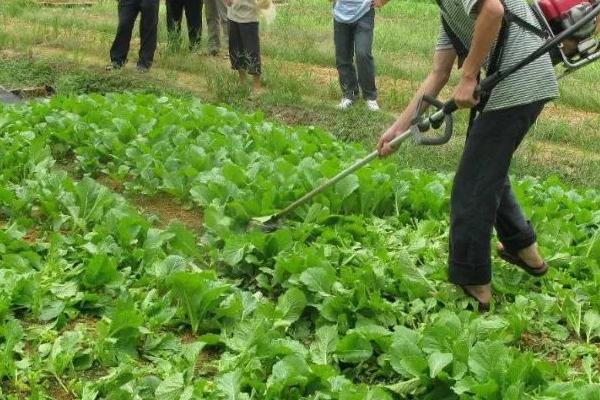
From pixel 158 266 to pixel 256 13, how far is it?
21.5ft

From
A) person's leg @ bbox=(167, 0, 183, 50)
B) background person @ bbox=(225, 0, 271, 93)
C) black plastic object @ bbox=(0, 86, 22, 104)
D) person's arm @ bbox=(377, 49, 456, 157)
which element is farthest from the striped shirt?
person's leg @ bbox=(167, 0, 183, 50)

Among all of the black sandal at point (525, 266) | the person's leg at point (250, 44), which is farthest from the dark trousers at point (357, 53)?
the black sandal at point (525, 266)

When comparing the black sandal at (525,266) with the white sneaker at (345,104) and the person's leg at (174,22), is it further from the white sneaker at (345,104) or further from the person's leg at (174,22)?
the person's leg at (174,22)

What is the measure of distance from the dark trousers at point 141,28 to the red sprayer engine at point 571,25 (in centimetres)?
788

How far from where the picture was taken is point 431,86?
15.4 ft

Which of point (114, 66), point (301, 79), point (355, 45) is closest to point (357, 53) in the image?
point (355, 45)

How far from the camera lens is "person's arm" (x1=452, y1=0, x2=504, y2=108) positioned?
3854mm

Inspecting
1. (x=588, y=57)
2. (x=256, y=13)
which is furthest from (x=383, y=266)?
(x=256, y=13)

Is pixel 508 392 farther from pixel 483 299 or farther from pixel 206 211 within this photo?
pixel 206 211

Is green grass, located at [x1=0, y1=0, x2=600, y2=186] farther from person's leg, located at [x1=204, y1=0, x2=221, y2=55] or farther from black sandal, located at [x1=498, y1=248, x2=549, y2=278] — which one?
black sandal, located at [x1=498, y1=248, x2=549, y2=278]

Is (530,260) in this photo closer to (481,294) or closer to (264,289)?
(481,294)

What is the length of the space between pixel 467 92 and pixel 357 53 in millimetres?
5826

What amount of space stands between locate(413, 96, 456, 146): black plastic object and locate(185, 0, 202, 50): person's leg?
8.15 meters

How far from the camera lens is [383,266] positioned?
477cm
